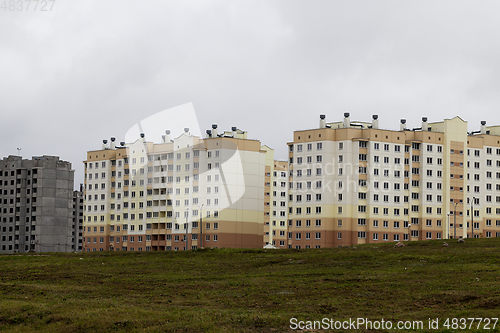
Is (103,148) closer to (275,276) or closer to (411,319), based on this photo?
(275,276)

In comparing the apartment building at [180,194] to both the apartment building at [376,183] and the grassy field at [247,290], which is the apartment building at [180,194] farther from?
the grassy field at [247,290]

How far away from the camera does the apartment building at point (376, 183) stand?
472 ft

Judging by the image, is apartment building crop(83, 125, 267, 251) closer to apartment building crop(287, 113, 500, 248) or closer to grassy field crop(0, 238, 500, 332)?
apartment building crop(287, 113, 500, 248)

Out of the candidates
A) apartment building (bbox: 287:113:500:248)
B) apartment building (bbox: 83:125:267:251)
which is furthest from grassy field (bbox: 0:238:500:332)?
apartment building (bbox: 83:125:267:251)

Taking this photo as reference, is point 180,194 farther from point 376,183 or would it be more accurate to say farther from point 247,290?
point 247,290

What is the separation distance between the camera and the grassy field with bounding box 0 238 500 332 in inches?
1540

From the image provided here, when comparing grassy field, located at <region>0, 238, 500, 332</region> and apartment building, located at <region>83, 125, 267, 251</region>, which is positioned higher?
apartment building, located at <region>83, 125, 267, 251</region>

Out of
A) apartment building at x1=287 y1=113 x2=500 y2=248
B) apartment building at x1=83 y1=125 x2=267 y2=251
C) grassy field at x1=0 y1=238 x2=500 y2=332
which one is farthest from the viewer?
apartment building at x1=83 y1=125 x2=267 y2=251

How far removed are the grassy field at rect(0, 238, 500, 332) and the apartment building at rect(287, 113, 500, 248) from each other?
198 feet

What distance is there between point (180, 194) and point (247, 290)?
371 feet

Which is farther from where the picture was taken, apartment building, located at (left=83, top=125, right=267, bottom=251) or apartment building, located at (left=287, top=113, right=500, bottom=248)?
apartment building, located at (left=83, top=125, right=267, bottom=251)

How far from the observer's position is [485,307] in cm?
4044

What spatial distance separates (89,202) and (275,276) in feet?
433

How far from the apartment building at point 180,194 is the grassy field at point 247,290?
7222 cm
